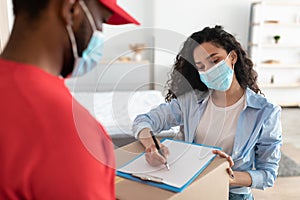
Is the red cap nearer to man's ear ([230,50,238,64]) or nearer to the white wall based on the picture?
man's ear ([230,50,238,64])

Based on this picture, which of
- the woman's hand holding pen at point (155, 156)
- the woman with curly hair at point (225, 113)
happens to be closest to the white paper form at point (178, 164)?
the woman's hand holding pen at point (155, 156)

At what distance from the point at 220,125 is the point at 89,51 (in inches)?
31.0

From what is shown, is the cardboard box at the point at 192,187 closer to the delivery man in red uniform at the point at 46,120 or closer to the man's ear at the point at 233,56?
the delivery man in red uniform at the point at 46,120

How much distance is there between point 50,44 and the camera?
408 mm

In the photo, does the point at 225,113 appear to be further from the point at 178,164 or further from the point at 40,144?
the point at 40,144

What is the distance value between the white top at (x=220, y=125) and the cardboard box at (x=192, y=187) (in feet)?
1.05

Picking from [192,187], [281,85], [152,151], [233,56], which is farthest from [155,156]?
[281,85]

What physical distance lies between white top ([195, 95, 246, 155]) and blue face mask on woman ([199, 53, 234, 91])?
87 millimetres

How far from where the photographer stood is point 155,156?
79 centimetres

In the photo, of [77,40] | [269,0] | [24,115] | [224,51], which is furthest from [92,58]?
[269,0]

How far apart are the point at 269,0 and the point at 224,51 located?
374 centimetres

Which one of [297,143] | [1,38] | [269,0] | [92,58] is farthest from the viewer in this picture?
[269,0]

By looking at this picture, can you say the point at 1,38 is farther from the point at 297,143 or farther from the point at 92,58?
the point at 297,143

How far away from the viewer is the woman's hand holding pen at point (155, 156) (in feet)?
2.54
